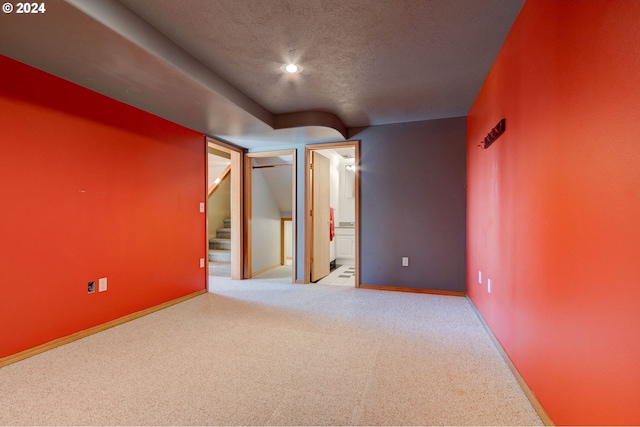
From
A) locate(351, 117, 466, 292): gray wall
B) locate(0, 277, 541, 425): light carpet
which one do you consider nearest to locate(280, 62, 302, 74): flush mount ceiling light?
locate(351, 117, 466, 292): gray wall

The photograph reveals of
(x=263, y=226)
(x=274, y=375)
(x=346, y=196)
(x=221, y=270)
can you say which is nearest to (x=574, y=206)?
(x=274, y=375)

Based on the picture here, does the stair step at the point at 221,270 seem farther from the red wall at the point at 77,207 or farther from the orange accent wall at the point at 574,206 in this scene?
the orange accent wall at the point at 574,206

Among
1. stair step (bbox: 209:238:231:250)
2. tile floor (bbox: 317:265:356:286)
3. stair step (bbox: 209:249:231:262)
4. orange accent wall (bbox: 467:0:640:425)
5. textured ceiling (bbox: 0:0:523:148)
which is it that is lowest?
tile floor (bbox: 317:265:356:286)

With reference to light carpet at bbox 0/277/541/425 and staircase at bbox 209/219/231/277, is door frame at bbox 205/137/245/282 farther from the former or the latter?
light carpet at bbox 0/277/541/425

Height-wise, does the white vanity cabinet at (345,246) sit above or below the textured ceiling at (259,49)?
below

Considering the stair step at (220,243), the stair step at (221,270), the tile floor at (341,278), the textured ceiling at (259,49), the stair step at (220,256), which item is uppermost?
the textured ceiling at (259,49)

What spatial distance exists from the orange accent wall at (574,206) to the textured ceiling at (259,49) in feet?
1.34

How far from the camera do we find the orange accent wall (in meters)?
0.84

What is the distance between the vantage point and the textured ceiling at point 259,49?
1604 mm

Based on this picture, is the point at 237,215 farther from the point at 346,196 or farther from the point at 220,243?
the point at 346,196

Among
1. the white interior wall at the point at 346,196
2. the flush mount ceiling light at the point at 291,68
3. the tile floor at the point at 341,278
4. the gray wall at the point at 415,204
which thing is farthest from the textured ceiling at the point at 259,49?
the white interior wall at the point at 346,196

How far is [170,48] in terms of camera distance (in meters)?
1.92

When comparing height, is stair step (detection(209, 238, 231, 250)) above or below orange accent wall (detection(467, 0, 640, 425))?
below

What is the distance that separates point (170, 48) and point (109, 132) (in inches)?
43.9
